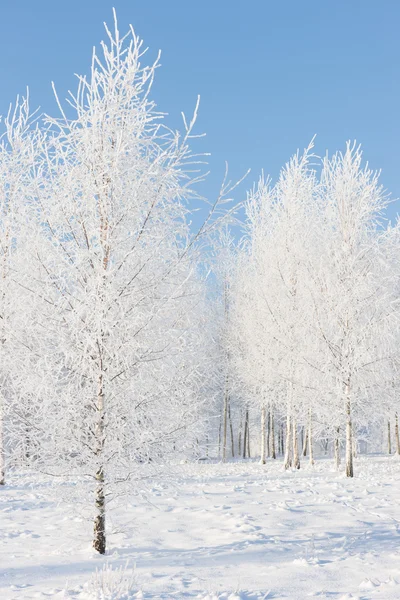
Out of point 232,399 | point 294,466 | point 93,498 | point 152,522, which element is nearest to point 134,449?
point 93,498

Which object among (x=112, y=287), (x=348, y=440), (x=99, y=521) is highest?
(x=112, y=287)

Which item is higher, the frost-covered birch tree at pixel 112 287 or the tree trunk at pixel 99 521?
the frost-covered birch tree at pixel 112 287

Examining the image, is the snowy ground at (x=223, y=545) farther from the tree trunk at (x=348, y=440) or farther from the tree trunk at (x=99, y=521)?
the tree trunk at (x=348, y=440)

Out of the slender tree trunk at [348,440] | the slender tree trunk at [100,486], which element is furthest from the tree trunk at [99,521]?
the slender tree trunk at [348,440]

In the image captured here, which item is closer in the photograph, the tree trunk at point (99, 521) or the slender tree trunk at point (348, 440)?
the tree trunk at point (99, 521)

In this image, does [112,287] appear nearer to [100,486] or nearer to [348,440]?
[100,486]

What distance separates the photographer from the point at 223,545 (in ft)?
25.6

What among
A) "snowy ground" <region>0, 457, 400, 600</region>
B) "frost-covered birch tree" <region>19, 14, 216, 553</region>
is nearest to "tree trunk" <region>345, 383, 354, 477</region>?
"snowy ground" <region>0, 457, 400, 600</region>

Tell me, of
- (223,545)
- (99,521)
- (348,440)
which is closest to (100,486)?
(99,521)

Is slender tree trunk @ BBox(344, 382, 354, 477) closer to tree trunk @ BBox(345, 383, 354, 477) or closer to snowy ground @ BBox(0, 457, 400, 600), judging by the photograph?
tree trunk @ BBox(345, 383, 354, 477)

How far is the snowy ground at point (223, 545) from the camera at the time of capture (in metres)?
6.00

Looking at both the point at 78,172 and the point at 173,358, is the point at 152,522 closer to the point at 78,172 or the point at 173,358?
the point at 173,358

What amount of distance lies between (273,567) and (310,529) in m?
2.20

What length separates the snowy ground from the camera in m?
6.00
